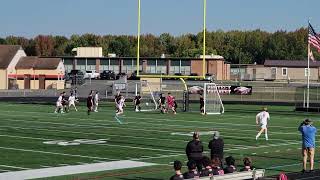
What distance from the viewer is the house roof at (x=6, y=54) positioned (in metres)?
86.8

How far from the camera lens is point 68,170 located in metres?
18.2

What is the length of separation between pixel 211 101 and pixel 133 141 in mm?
21561

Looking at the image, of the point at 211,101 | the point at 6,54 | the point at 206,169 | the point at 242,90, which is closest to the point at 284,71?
the point at 6,54

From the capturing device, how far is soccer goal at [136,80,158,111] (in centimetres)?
4972

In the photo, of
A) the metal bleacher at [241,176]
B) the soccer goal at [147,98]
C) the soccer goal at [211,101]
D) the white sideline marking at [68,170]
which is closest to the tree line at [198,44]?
the soccer goal at [147,98]

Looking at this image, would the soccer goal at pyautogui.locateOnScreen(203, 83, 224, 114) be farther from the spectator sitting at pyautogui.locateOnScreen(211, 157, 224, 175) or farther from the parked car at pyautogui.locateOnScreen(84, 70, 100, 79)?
the parked car at pyautogui.locateOnScreen(84, 70, 100, 79)

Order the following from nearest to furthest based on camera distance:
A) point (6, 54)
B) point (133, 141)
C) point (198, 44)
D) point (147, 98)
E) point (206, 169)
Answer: point (206, 169) → point (133, 141) → point (147, 98) → point (6, 54) → point (198, 44)

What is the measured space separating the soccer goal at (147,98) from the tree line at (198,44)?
77.0 metres

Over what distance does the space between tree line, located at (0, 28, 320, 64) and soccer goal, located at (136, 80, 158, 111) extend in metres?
77.0

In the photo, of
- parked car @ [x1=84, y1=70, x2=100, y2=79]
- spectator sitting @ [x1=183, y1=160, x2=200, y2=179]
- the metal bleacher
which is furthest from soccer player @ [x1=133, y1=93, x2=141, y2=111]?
parked car @ [x1=84, y1=70, x2=100, y2=79]

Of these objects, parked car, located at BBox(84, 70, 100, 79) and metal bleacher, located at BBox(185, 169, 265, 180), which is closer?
metal bleacher, located at BBox(185, 169, 265, 180)

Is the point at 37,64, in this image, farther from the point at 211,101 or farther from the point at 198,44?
the point at 198,44

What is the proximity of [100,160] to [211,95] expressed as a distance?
92.1 ft

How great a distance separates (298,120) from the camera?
4003 cm
